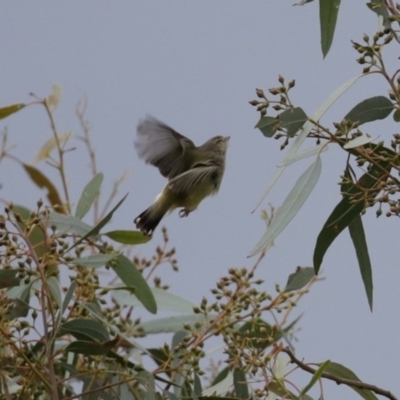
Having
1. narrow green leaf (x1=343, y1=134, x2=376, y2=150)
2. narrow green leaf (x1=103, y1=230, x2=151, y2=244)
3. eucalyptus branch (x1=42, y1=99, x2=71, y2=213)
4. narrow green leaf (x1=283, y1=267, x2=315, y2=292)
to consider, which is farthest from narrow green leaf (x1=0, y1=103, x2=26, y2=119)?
narrow green leaf (x1=343, y1=134, x2=376, y2=150)

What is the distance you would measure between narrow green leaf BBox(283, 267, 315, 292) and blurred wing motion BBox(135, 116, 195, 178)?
0.83 m

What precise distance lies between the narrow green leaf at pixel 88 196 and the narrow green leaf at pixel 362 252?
0.77 metres

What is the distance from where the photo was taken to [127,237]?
2.83 metres

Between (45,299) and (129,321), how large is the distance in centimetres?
57

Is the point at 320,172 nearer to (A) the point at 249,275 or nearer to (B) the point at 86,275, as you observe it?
(A) the point at 249,275

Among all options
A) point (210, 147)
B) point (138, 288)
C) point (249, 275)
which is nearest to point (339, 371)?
point (249, 275)

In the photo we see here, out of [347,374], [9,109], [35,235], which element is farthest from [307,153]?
[9,109]

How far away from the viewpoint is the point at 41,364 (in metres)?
2.46

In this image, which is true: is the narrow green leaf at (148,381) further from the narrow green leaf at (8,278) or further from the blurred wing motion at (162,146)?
the blurred wing motion at (162,146)

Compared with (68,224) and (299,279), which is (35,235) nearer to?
(68,224)

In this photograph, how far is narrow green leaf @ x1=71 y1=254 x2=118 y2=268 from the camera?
2561 millimetres

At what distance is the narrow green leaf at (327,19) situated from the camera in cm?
237

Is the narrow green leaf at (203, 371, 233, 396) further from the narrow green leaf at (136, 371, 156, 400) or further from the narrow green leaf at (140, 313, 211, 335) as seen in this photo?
the narrow green leaf at (136, 371, 156, 400)

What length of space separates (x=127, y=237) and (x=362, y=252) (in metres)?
0.65
